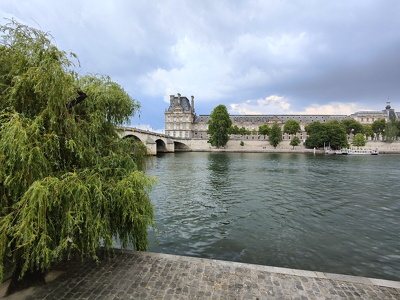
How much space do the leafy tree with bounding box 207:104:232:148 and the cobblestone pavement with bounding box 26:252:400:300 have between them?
7143 cm

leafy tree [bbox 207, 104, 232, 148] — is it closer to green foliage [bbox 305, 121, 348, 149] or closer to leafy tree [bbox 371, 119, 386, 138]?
green foliage [bbox 305, 121, 348, 149]

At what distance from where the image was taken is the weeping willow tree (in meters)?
3.98

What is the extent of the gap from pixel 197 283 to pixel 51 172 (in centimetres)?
369

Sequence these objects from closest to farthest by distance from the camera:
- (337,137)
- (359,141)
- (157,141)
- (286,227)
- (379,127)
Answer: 1. (286,227)
2. (157,141)
3. (337,137)
4. (359,141)
5. (379,127)

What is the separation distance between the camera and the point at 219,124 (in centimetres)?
7644

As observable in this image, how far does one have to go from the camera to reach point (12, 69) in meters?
4.62

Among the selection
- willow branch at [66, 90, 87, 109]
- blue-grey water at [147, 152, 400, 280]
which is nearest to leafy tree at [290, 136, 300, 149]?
blue-grey water at [147, 152, 400, 280]

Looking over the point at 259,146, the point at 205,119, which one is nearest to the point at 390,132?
the point at 259,146

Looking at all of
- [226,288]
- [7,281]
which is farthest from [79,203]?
[226,288]

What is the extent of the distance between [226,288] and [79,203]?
3351 mm

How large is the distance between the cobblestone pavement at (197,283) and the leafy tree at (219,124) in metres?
71.4

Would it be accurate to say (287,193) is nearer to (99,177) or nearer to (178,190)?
(178,190)

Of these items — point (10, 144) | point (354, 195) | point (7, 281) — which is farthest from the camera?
point (354, 195)

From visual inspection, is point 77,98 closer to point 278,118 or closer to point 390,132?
point 390,132
